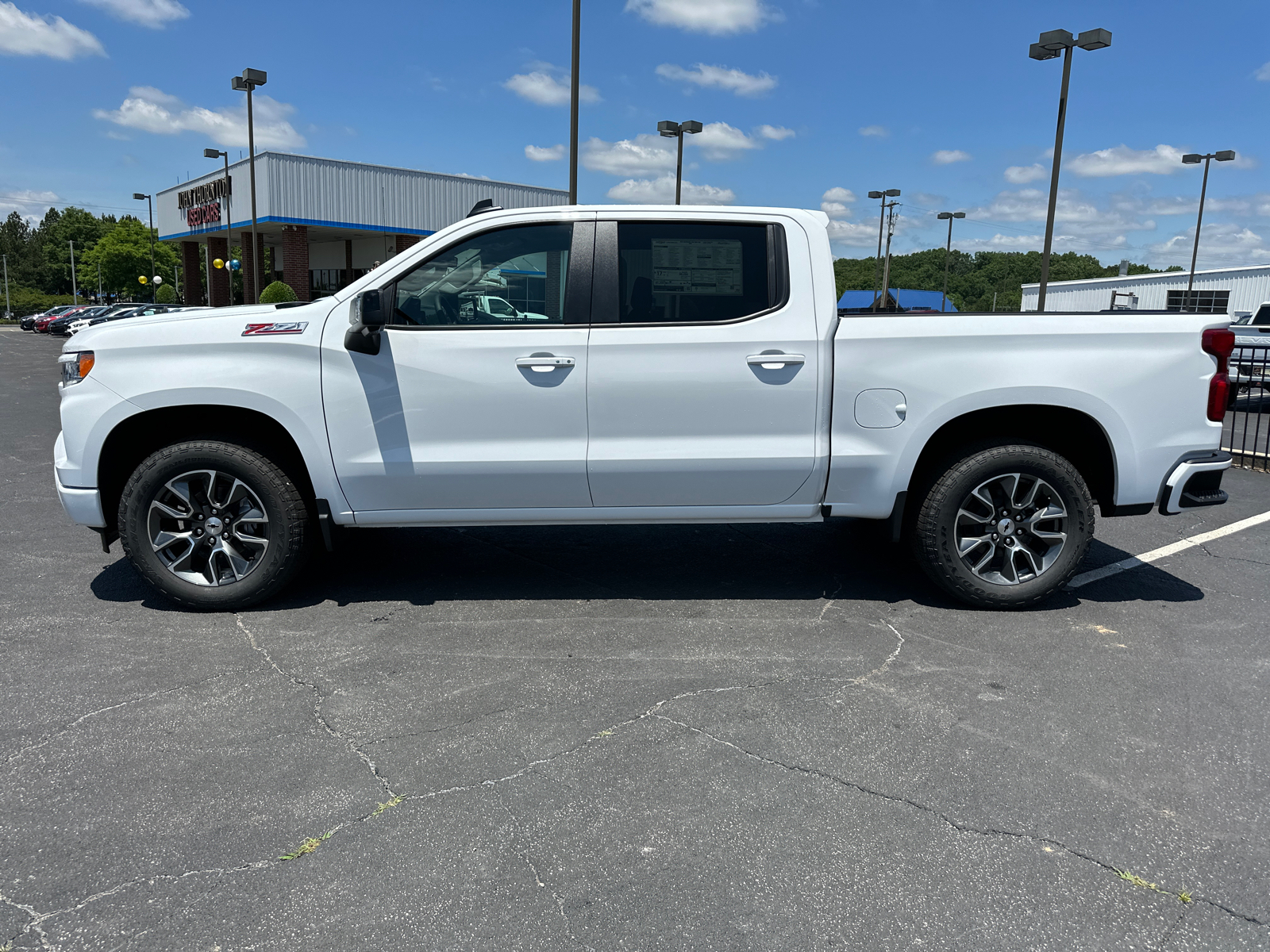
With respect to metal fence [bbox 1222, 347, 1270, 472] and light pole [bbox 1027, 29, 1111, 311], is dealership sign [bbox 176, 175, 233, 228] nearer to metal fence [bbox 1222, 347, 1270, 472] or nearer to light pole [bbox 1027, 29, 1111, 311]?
light pole [bbox 1027, 29, 1111, 311]

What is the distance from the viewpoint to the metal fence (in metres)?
10.1

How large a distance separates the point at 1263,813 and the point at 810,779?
4.77ft

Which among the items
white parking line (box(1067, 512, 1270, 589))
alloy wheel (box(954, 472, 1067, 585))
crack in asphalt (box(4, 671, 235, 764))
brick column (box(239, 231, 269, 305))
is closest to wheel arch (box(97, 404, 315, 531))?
crack in asphalt (box(4, 671, 235, 764))

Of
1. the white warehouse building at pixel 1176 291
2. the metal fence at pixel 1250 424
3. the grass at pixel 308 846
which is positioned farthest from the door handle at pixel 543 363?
the white warehouse building at pixel 1176 291

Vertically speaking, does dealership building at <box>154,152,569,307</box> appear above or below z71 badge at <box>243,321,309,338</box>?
above

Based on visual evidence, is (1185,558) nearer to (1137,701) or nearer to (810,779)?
(1137,701)

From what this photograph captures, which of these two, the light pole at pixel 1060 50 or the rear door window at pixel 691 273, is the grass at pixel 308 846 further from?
the light pole at pixel 1060 50

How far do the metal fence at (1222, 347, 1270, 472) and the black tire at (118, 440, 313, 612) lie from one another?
20.4ft

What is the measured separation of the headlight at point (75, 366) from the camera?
15.0ft

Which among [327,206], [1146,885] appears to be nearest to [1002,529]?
[1146,885]

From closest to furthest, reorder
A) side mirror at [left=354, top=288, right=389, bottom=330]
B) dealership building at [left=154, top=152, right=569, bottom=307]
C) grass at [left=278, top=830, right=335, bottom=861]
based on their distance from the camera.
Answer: grass at [left=278, top=830, right=335, bottom=861] < side mirror at [left=354, top=288, right=389, bottom=330] < dealership building at [left=154, top=152, right=569, bottom=307]

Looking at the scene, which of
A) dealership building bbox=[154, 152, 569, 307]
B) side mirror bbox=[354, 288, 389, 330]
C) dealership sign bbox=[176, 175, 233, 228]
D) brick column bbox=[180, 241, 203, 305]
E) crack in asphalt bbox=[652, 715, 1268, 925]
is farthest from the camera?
brick column bbox=[180, 241, 203, 305]

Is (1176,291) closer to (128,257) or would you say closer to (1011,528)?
(1011,528)

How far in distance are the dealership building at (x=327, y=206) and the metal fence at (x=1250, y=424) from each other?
26.6 m
